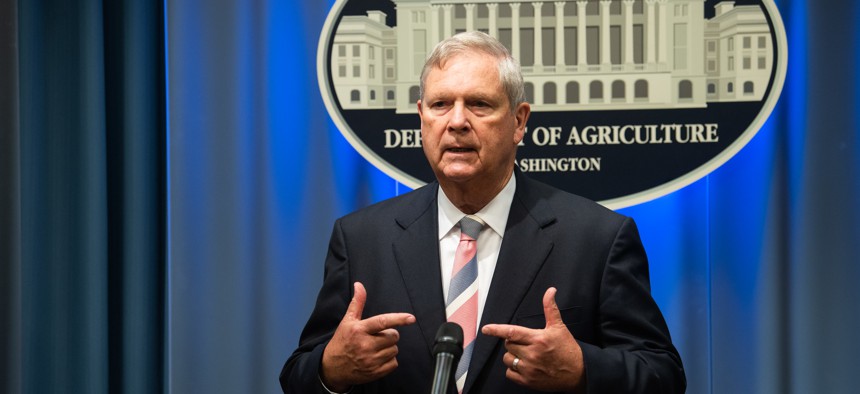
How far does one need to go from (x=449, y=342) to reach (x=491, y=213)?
1.88 ft

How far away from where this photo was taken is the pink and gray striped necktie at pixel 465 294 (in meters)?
1.73

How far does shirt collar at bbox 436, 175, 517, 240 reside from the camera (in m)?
1.86

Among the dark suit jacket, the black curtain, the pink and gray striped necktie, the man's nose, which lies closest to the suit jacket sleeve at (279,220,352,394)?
the dark suit jacket

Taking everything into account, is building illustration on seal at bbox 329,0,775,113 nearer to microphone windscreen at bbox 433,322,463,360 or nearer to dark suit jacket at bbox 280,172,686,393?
dark suit jacket at bbox 280,172,686,393

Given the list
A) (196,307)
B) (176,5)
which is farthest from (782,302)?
(176,5)

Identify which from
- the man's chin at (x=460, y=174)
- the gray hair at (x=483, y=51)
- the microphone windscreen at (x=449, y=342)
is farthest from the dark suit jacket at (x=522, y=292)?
the microphone windscreen at (x=449, y=342)

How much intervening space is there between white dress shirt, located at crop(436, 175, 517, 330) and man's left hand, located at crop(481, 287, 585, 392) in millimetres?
263

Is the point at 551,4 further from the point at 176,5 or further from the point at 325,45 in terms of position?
the point at 176,5

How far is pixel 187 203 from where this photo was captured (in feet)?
9.84

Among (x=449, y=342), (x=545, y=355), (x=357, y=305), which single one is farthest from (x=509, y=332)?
(x=357, y=305)

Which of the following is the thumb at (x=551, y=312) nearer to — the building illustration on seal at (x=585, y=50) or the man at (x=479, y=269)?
the man at (x=479, y=269)

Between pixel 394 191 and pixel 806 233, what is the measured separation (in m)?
1.40

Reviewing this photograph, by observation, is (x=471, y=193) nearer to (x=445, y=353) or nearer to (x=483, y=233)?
(x=483, y=233)

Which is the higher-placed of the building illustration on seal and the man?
the building illustration on seal
